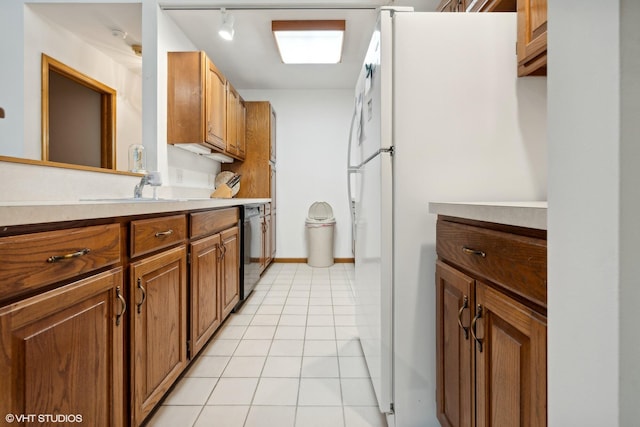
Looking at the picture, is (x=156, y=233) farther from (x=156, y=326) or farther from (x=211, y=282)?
(x=211, y=282)

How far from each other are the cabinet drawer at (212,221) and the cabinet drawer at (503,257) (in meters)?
1.20

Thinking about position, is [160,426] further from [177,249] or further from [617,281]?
[617,281]

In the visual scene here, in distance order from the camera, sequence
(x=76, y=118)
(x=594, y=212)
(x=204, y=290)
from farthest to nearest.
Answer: (x=76, y=118) → (x=204, y=290) → (x=594, y=212)

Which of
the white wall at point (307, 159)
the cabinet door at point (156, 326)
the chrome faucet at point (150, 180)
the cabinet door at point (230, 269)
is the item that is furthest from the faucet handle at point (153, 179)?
the white wall at point (307, 159)

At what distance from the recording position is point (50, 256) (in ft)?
2.31

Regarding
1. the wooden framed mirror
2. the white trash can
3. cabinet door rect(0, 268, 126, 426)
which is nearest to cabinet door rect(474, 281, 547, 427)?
cabinet door rect(0, 268, 126, 426)

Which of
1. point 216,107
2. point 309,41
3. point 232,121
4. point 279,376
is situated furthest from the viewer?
point 232,121

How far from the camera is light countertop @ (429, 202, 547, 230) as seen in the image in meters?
0.55

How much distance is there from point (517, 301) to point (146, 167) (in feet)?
8.20

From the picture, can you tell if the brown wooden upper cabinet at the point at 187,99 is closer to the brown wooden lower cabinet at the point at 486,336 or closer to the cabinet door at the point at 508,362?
the brown wooden lower cabinet at the point at 486,336

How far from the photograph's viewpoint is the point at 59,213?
715 millimetres

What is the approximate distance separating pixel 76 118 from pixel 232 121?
4.81ft

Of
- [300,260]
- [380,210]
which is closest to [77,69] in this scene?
[380,210]

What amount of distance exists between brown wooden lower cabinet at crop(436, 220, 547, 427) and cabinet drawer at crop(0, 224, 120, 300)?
1.02 meters
